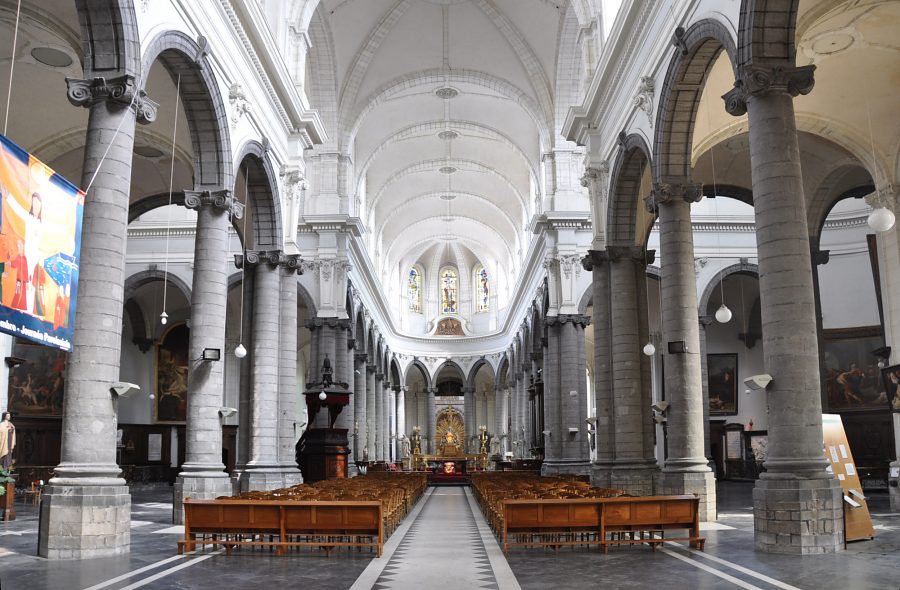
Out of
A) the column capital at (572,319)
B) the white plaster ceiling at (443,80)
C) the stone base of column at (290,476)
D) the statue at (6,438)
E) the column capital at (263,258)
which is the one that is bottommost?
the stone base of column at (290,476)

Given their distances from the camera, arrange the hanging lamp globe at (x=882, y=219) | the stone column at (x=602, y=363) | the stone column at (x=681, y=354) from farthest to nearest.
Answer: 1. the stone column at (x=602, y=363)
2. the stone column at (x=681, y=354)
3. the hanging lamp globe at (x=882, y=219)

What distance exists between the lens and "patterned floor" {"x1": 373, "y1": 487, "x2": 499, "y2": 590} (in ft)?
30.8

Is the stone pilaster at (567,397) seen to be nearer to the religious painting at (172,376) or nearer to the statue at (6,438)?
the religious painting at (172,376)

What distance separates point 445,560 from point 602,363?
11480 mm

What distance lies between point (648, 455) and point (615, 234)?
227 inches

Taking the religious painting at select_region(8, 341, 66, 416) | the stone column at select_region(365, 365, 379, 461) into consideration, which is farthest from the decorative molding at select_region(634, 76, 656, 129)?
the stone column at select_region(365, 365, 379, 461)

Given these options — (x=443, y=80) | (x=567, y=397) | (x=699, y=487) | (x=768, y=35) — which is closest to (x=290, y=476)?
(x=699, y=487)

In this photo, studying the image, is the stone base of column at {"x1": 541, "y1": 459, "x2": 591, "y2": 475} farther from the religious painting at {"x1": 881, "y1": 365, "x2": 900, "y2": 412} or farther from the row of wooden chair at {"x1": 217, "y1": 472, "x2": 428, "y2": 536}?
the religious painting at {"x1": 881, "y1": 365, "x2": 900, "y2": 412}

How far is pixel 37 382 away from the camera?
112 feet

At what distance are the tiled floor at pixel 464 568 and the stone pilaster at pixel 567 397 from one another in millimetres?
16929

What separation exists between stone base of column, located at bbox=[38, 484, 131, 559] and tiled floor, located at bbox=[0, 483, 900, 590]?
276 mm

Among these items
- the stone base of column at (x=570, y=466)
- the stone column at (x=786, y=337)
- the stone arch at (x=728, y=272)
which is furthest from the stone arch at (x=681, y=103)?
the stone arch at (x=728, y=272)

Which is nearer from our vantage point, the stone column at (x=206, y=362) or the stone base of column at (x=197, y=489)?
the stone base of column at (x=197, y=489)

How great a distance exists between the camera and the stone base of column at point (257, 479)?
20109mm
